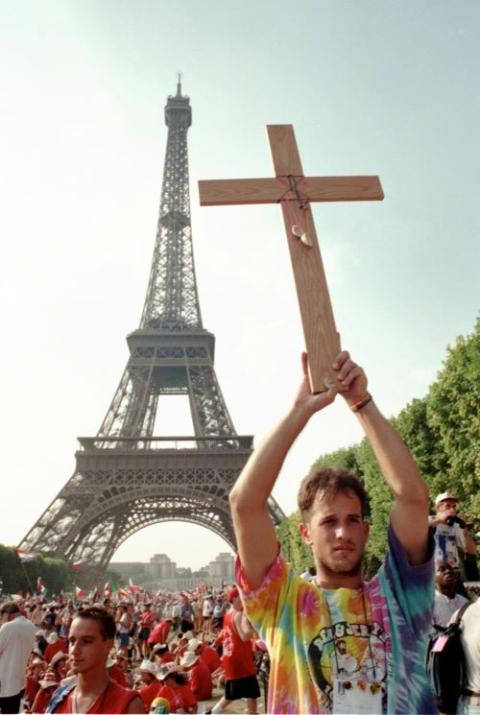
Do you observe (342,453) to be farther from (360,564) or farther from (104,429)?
(360,564)

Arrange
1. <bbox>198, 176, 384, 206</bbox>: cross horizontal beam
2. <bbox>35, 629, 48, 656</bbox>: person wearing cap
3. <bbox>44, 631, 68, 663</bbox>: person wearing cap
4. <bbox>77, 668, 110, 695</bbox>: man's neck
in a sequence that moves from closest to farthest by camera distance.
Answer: <bbox>198, 176, 384, 206</bbox>: cross horizontal beam → <bbox>77, 668, 110, 695</bbox>: man's neck → <bbox>44, 631, 68, 663</bbox>: person wearing cap → <bbox>35, 629, 48, 656</bbox>: person wearing cap

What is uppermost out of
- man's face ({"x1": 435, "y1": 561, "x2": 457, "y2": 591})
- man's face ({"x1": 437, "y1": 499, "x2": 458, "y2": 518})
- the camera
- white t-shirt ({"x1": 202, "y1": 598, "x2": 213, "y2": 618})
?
white t-shirt ({"x1": 202, "y1": 598, "x2": 213, "y2": 618})

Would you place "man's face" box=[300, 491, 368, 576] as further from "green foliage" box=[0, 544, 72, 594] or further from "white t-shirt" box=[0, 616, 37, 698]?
"green foliage" box=[0, 544, 72, 594]

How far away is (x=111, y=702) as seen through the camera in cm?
315

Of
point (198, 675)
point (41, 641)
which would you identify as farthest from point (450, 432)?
point (41, 641)

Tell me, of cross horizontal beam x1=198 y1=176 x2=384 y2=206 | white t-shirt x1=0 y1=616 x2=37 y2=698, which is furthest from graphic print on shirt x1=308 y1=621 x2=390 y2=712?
white t-shirt x1=0 y1=616 x2=37 y2=698

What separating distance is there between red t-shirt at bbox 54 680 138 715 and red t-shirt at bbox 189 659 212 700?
7.77 metres

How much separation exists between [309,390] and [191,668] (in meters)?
9.41

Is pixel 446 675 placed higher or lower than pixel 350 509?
lower

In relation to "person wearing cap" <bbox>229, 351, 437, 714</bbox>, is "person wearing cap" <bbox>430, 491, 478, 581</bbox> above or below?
above

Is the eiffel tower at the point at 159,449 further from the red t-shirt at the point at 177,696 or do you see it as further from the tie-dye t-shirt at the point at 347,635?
the tie-dye t-shirt at the point at 347,635

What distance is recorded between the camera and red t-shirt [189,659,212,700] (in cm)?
1039

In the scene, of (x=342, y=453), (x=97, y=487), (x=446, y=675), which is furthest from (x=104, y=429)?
(x=446, y=675)

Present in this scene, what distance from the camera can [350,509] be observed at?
2199 millimetres
